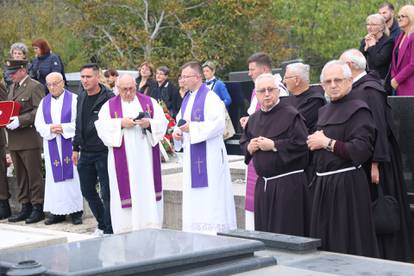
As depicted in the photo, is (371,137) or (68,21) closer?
(371,137)

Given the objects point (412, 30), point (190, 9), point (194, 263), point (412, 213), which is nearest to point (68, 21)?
point (190, 9)

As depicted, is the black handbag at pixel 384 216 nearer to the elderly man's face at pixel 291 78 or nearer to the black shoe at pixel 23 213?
the elderly man's face at pixel 291 78

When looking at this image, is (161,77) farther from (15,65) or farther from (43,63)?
(15,65)

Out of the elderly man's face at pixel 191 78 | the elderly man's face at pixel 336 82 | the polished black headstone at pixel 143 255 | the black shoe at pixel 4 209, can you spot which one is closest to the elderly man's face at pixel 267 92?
the elderly man's face at pixel 336 82

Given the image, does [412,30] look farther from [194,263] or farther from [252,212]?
[194,263]

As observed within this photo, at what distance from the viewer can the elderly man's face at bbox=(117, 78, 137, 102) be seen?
8.99m

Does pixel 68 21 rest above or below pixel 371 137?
above

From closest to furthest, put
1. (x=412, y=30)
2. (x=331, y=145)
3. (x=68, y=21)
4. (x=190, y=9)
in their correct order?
(x=331, y=145) → (x=412, y=30) → (x=190, y=9) → (x=68, y=21)

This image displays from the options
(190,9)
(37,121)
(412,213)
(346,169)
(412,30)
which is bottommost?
(412,213)

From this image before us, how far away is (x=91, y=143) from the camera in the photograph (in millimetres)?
9352

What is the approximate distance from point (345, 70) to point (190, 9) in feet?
67.8

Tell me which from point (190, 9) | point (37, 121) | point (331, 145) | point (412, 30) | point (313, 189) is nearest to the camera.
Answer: point (331, 145)

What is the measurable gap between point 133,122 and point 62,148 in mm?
1834

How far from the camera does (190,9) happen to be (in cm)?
2670
